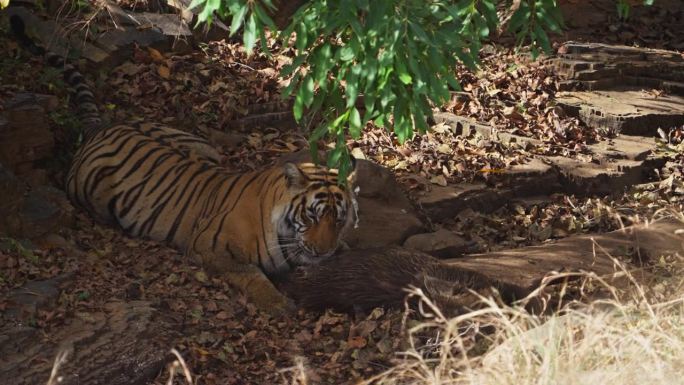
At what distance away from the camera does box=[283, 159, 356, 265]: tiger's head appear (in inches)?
242

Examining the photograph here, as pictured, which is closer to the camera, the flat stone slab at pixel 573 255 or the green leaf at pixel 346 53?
the green leaf at pixel 346 53

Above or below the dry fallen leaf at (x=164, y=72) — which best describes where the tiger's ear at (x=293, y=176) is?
below

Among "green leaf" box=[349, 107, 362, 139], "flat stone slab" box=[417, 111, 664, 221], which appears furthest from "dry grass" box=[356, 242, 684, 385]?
"flat stone slab" box=[417, 111, 664, 221]

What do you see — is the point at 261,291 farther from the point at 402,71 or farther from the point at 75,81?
the point at 75,81

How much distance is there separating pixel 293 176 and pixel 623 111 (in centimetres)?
437

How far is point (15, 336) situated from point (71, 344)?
288 mm

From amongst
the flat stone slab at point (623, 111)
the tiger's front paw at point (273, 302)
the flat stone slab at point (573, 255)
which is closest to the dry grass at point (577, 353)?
the flat stone slab at point (573, 255)

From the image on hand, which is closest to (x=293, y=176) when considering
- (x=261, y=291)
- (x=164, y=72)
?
(x=261, y=291)

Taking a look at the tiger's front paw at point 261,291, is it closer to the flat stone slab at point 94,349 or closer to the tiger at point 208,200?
the tiger at point 208,200

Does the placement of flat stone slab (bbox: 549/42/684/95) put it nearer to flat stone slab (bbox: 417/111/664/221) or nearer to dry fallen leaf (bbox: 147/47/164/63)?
flat stone slab (bbox: 417/111/664/221)

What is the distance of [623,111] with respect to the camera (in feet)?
30.6

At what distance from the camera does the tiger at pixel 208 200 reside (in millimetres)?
6207

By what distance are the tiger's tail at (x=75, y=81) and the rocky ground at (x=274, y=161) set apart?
13 cm

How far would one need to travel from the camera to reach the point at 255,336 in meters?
5.77
